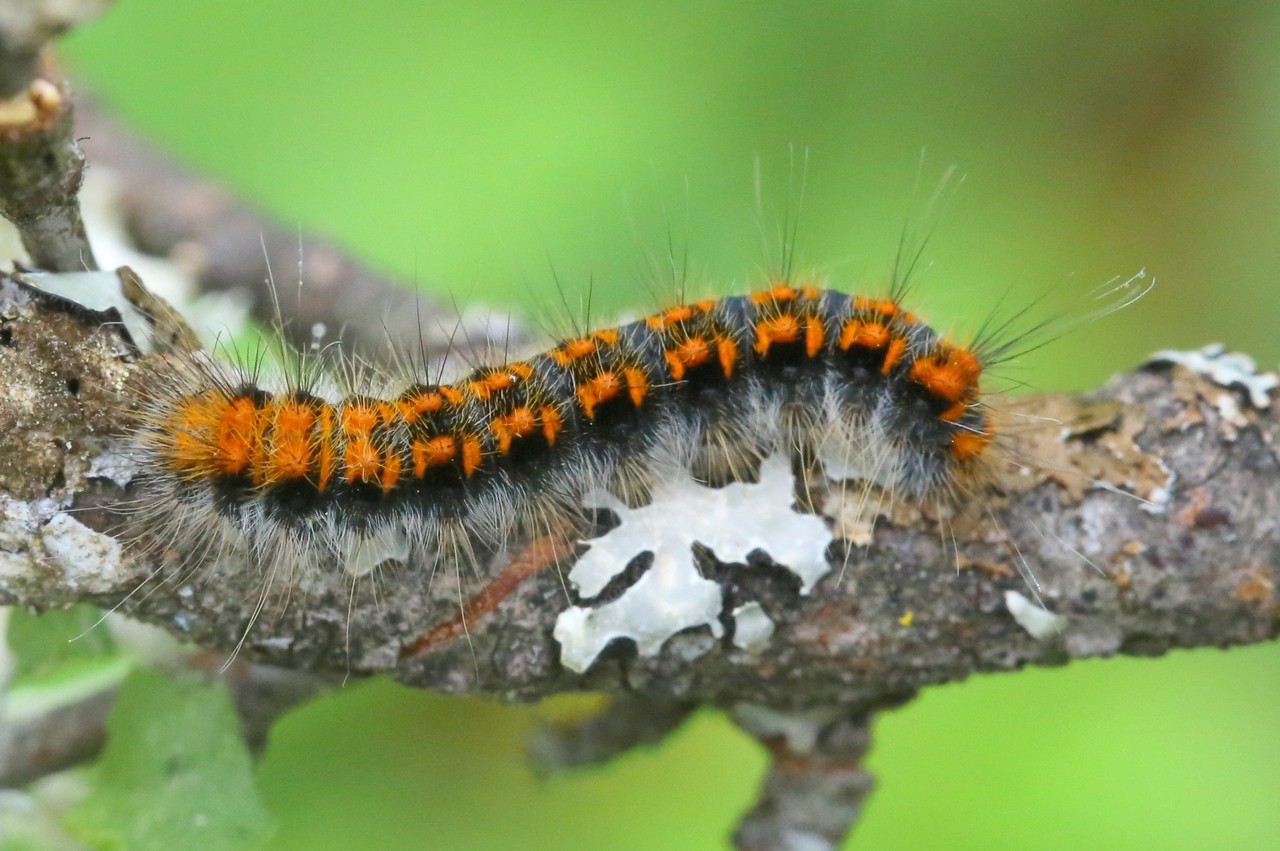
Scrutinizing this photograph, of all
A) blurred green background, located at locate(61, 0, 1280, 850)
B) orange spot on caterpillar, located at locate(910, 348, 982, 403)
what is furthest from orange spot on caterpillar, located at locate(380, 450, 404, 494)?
blurred green background, located at locate(61, 0, 1280, 850)

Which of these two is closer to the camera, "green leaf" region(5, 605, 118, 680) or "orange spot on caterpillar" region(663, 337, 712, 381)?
"green leaf" region(5, 605, 118, 680)

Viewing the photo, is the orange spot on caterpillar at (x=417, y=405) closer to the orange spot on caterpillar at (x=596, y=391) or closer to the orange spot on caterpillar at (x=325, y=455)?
the orange spot on caterpillar at (x=325, y=455)

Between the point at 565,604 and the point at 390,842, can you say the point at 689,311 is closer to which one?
the point at 565,604

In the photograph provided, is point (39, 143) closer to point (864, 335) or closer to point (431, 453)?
point (431, 453)

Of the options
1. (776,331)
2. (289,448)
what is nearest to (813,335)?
(776,331)

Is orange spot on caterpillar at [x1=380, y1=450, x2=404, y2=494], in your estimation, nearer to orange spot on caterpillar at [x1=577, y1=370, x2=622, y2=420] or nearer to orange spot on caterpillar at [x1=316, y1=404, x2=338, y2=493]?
orange spot on caterpillar at [x1=316, y1=404, x2=338, y2=493]

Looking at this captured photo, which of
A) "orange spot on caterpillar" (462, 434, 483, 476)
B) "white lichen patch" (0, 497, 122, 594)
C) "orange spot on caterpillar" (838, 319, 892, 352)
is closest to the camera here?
"white lichen patch" (0, 497, 122, 594)
